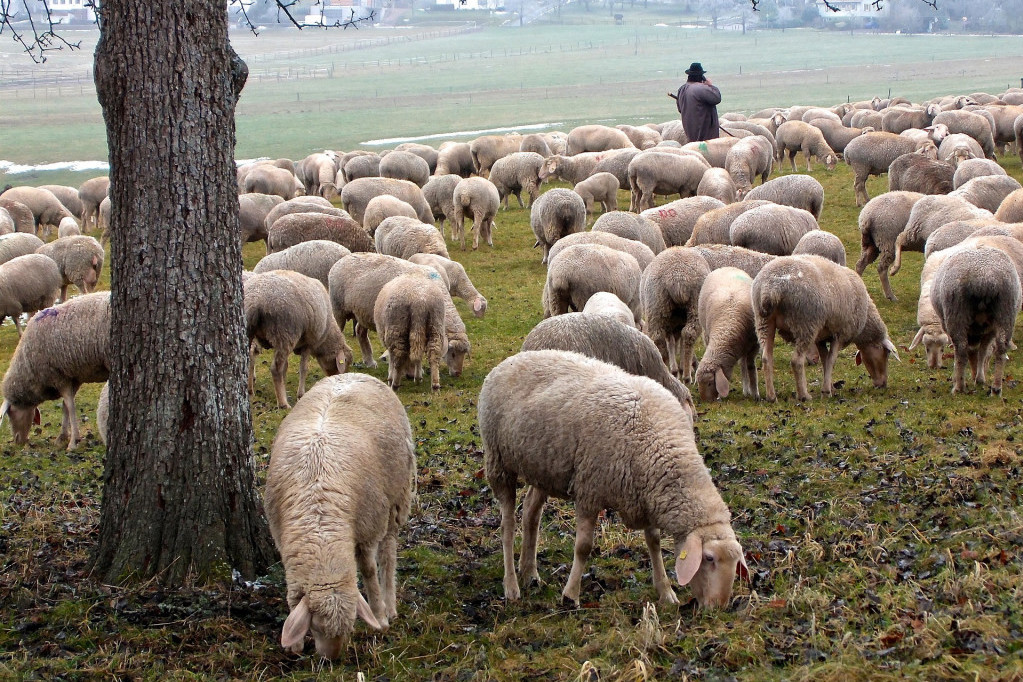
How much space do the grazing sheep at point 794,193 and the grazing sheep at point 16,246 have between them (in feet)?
39.8

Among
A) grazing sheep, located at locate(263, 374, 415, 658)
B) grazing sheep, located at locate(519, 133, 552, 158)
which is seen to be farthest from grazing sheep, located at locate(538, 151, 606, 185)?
grazing sheep, located at locate(263, 374, 415, 658)

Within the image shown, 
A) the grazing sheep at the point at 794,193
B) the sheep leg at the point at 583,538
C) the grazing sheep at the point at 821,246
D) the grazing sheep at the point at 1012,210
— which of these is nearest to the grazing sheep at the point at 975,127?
the grazing sheep at the point at 794,193

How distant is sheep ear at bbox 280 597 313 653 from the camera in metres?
4.77

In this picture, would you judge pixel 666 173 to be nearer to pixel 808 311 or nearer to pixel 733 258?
pixel 733 258

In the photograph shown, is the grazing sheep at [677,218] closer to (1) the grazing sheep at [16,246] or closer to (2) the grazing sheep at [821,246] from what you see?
(2) the grazing sheep at [821,246]

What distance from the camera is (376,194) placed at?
69.4 feet

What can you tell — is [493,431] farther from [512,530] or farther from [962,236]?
[962,236]

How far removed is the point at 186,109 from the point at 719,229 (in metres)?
10.5

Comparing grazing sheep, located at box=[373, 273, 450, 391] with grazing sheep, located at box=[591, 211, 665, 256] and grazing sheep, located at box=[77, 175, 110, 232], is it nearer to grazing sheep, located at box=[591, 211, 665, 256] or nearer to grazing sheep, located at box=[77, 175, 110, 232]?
grazing sheep, located at box=[591, 211, 665, 256]

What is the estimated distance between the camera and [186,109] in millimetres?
5762

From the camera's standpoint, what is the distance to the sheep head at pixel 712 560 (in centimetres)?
528

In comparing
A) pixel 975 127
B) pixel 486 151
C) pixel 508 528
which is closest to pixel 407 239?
pixel 508 528

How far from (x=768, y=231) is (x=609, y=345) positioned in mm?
6488

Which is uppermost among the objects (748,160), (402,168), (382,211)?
(748,160)
